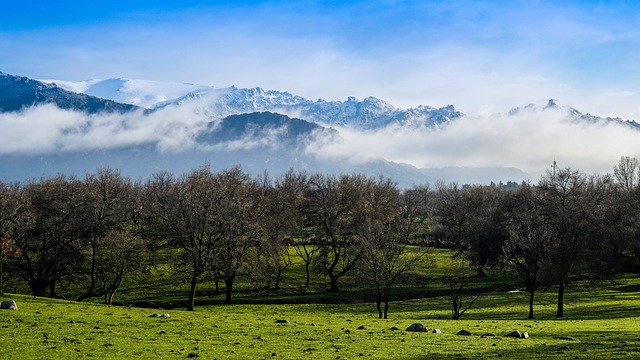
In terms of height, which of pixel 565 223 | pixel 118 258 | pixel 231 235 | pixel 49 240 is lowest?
pixel 118 258

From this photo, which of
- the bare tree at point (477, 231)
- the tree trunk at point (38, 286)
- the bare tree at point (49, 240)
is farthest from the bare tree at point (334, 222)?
the tree trunk at point (38, 286)

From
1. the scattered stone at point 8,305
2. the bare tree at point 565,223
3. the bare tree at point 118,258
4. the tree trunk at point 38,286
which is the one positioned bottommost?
the tree trunk at point 38,286

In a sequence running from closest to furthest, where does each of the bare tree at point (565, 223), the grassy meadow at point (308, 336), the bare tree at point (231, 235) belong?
the grassy meadow at point (308, 336), the bare tree at point (565, 223), the bare tree at point (231, 235)

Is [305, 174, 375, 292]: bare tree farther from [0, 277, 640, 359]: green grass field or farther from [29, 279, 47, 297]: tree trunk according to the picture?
[29, 279, 47, 297]: tree trunk

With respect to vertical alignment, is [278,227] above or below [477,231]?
below

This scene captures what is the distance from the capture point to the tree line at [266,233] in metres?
65.6

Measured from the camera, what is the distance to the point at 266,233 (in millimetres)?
84938

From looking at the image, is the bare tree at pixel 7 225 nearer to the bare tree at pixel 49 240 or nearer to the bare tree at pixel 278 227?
the bare tree at pixel 49 240

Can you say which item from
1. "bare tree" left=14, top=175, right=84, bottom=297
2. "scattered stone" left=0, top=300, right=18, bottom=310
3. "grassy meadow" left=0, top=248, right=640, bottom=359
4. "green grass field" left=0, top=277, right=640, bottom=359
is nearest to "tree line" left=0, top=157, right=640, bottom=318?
"bare tree" left=14, top=175, right=84, bottom=297

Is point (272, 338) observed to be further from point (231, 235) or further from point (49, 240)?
point (49, 240)

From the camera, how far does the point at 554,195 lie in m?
93.3

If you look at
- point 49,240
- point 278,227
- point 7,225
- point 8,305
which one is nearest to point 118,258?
point 49,240

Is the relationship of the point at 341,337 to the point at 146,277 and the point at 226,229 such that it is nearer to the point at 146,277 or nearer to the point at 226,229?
the point at 226,229

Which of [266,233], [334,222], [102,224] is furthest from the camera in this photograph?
[334,222]
